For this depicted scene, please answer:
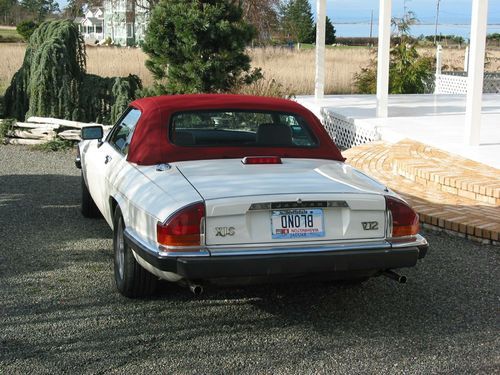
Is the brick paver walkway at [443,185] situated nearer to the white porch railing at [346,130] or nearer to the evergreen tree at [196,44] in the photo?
the white porch railing at [346,130]

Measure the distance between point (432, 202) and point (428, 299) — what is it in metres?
2.71

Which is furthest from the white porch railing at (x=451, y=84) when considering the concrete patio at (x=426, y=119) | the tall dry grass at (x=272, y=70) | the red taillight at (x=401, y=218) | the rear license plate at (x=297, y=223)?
the rear license plate at (x=297, y=223)

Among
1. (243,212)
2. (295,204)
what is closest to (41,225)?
(243,212)

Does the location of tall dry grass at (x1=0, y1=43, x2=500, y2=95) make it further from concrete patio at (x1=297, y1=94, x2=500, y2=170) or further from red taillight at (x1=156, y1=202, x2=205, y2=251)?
red taillight at (x1=156, y1=202, x2=205, y2=251)

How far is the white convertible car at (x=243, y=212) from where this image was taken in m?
4.24

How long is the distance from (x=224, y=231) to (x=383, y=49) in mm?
8603

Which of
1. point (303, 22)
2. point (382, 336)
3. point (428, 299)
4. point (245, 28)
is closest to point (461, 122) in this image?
point (245, 28)

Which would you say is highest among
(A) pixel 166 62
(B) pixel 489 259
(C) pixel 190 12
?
(C) pixel 190 12

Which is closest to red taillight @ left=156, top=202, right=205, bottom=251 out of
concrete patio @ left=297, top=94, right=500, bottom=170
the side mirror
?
the side mirror

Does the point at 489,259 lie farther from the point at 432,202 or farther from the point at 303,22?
the point at 303,22

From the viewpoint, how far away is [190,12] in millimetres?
13664

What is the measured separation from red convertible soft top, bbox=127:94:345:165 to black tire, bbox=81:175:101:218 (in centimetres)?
167

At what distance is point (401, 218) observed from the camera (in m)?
4.59

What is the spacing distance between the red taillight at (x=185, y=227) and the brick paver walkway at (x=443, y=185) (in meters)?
3.49
